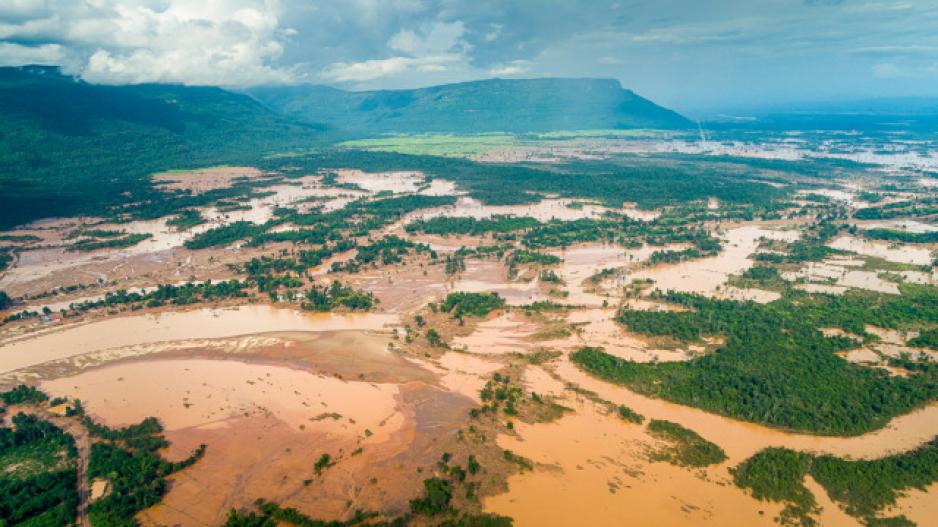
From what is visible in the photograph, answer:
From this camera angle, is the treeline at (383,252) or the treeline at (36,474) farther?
the treeline at (383,252)

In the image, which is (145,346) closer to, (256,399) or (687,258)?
(256,399)

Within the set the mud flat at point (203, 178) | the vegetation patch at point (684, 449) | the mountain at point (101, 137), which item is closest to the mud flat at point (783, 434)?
the vegetation patch at point (684, 449)

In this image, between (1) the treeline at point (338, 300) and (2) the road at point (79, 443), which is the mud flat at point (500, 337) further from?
(2) the road at point (79, 443)

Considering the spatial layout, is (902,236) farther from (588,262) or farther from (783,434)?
(783,434)

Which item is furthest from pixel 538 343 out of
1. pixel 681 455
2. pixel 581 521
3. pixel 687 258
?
pixel 687 258

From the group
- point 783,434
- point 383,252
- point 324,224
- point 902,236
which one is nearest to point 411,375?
point 783,434

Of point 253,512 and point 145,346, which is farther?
point 145,346
